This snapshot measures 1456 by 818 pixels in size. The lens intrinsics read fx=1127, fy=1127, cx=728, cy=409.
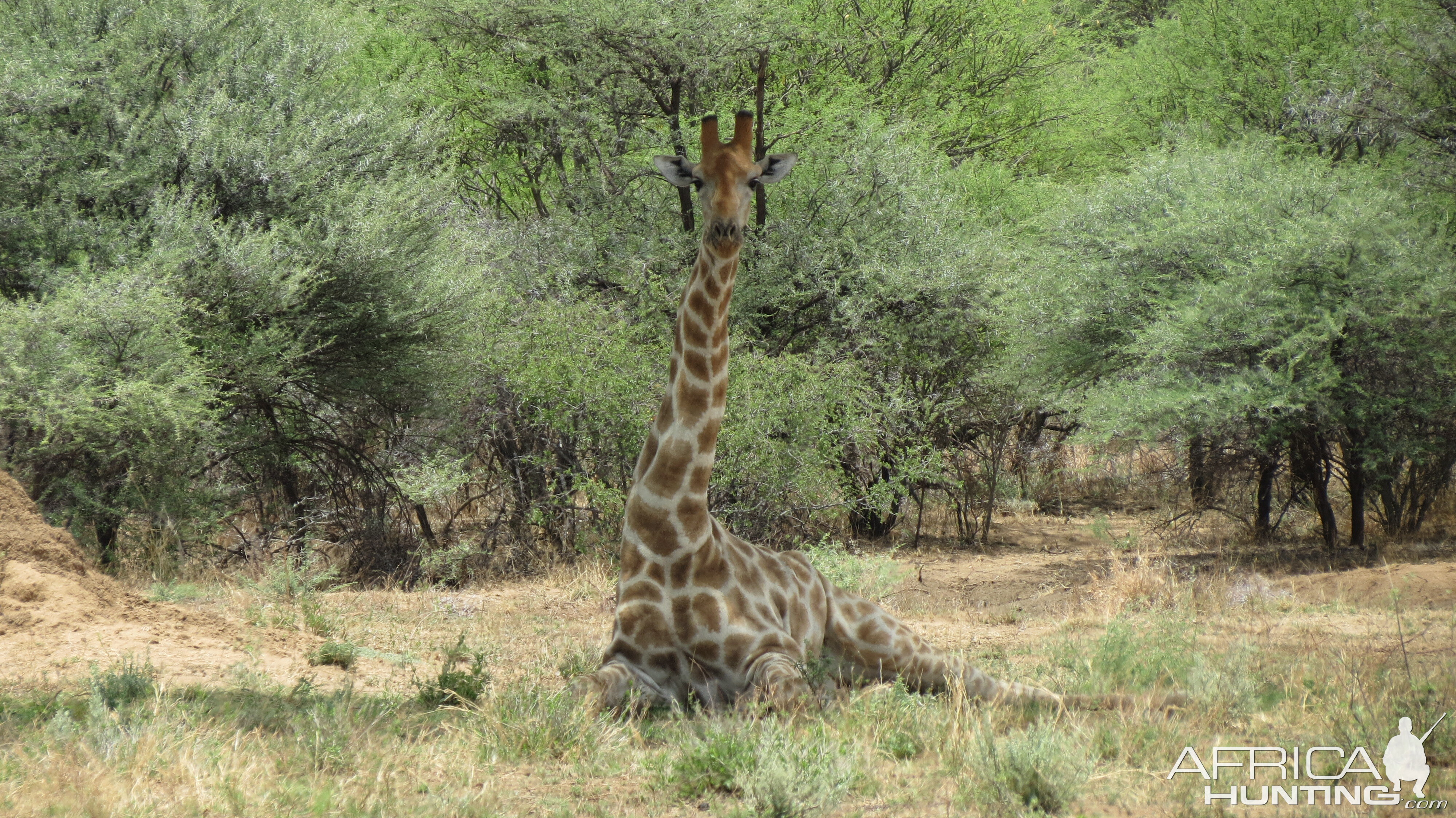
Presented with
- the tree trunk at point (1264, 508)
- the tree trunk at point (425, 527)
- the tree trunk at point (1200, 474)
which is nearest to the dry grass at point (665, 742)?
the tree trunk at point (425, 527)

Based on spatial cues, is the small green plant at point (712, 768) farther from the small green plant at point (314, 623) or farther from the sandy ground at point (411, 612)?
the small green plant at point (314, 623)

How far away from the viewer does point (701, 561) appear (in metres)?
5.73

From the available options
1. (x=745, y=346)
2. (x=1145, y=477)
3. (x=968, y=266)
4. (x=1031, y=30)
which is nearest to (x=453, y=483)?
(x=745, y=346)

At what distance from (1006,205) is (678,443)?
1828cm

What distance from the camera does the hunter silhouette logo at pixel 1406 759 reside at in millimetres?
4410

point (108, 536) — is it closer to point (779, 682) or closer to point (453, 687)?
point (453, 687)

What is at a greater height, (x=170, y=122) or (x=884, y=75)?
(x=884, y=75)

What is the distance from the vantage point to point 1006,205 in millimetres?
22578

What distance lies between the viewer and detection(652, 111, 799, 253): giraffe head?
5.46m

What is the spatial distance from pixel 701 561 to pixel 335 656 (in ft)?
8.65

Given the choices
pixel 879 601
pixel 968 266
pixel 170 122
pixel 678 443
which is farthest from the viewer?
pixel 968 266

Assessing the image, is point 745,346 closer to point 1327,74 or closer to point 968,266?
point 968,266

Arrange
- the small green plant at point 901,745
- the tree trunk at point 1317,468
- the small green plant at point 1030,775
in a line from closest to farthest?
the small green plant at point 1030,775 → the small green plant at point 901,745 → the tree trunk at point 1317,468

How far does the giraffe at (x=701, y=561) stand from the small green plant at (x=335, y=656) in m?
2.07
